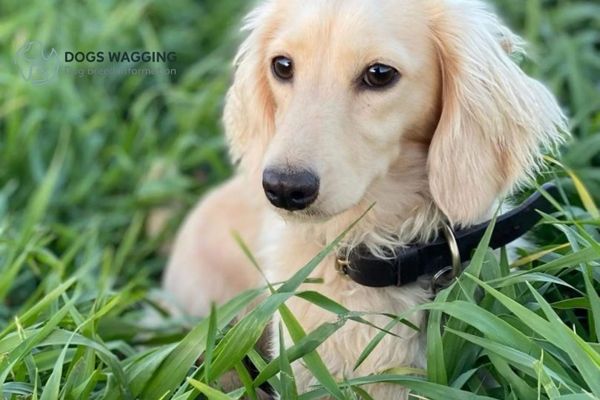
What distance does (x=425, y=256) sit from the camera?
8.71 ft

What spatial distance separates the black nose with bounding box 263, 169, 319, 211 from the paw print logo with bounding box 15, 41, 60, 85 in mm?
2669

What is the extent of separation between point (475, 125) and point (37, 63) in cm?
284

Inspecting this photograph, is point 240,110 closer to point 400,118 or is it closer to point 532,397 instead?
point 400,118

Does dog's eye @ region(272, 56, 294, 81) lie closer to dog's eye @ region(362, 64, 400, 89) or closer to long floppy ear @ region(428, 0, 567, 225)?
dog's eye @ region(362, 64, 400, 89)

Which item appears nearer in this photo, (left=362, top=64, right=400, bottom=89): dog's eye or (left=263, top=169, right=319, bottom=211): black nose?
(left=263, top=169, right=319, bottom=211): black nose

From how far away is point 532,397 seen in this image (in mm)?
2301

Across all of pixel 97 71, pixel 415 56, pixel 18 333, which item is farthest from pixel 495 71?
pixel 97 71

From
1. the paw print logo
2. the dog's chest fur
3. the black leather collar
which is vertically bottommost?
the dog's chest fur

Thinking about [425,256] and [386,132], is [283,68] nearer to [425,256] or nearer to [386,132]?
[386,132]

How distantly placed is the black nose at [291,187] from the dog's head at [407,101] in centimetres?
3

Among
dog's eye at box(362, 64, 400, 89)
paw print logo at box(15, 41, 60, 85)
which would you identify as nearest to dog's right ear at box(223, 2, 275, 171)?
dog's eye at box(362, 64, 400, 89)

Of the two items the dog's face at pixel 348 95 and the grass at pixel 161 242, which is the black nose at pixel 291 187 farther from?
the grass at pixel 161 242

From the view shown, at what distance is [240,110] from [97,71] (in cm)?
231

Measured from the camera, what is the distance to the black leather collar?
8.69 feet
